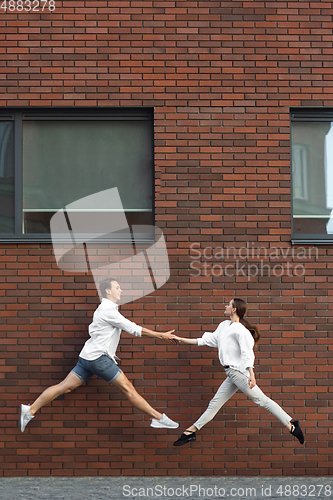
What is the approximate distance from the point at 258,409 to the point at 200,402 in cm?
63

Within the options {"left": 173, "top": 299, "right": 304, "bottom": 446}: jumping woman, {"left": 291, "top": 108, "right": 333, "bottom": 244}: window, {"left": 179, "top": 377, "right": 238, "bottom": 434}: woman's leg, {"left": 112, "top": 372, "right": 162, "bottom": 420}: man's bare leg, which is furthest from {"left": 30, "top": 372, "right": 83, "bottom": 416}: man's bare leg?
{"left": 291, "top": 108, "right": 333, "bottom": 244}: window

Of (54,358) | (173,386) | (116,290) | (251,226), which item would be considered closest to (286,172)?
(251,226)

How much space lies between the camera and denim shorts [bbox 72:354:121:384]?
5.08 meters

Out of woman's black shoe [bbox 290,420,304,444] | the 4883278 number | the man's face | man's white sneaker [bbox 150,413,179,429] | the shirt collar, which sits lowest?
woman's black shoe [bbox 290,420,304,444]

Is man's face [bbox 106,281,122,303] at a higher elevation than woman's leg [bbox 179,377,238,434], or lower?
higher

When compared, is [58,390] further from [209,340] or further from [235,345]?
[235,345]

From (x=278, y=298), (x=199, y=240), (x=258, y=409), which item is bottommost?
(x=258, y=409)

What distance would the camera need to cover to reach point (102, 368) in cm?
507

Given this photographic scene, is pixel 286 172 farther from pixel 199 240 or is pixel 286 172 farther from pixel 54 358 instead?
pixel 54 358

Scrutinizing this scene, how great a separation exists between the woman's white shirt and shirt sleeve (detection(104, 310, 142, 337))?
0.85 metres

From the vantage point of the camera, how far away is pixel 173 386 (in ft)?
17.9

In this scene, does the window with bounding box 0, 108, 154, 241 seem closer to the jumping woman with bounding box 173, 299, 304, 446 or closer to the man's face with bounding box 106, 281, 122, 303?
the man's face with bounding box 106, 281, 122, 303

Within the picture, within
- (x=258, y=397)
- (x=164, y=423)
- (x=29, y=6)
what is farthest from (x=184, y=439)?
(x=29, y=6)

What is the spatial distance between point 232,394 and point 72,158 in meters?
3.19
